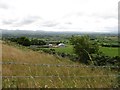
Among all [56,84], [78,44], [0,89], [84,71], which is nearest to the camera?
[0,89]

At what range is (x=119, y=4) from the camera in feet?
18.2

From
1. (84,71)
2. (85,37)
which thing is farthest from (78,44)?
(84,71)

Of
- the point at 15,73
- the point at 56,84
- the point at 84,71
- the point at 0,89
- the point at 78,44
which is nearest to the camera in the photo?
the point at 0,89

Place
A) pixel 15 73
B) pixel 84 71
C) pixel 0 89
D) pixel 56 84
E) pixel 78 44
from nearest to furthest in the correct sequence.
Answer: pixel 0 89 → pixel 56 84 → pixel 15 73 → pixel 84 71 → pixel 78 44

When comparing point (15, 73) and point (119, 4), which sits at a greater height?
point (119, 4)

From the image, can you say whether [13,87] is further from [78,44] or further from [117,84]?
[78,44]

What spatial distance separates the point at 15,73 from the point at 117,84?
4.12 m

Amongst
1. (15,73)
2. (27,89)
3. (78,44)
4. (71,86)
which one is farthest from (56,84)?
(78,44)

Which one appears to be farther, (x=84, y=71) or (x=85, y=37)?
(x=85, y=37)

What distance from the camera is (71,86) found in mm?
5848

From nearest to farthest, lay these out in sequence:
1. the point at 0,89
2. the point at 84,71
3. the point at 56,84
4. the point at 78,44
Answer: the point at 0,89
the point at 56,84
the point at 84,71
the point at 78,44

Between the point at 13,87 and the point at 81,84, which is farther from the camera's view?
the point at 81,84

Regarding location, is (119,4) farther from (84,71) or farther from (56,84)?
(84,71)

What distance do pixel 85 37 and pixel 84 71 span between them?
44.7m
